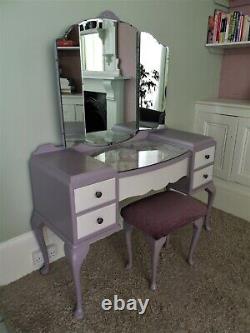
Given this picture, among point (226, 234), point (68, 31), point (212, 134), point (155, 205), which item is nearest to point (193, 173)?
point (155, 205)

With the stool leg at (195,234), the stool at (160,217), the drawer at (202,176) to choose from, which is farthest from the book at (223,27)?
the stool leg at (195,234)

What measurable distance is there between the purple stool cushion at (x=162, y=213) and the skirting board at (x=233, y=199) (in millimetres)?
817

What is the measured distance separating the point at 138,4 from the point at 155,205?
1.26 meters

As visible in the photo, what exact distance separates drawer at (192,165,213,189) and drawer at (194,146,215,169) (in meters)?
0.05

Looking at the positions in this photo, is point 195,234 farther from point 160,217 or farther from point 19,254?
point 19,254

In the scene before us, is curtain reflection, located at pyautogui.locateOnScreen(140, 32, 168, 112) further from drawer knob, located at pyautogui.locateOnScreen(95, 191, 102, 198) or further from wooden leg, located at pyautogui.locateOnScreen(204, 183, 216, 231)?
drawer knob, located at pyautogui.locateOnScreen(95, 191, 102, 198)

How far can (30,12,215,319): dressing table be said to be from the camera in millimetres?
1229

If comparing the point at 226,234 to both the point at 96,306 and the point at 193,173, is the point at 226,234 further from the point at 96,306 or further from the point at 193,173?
the point at 96,306

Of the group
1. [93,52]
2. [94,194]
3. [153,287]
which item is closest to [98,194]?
[94,194]

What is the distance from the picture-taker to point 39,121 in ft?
4.82

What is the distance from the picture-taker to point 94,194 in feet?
4.01

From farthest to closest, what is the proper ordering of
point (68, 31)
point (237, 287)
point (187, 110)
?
point (187, 110) → point (237, 287) → point (68, 31)

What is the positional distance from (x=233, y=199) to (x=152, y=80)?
49.0 inches

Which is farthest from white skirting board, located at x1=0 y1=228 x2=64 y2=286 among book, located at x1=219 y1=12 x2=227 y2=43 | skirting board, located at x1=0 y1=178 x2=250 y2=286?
book, located at x1=219 y1=12 x2=227 y2=43
